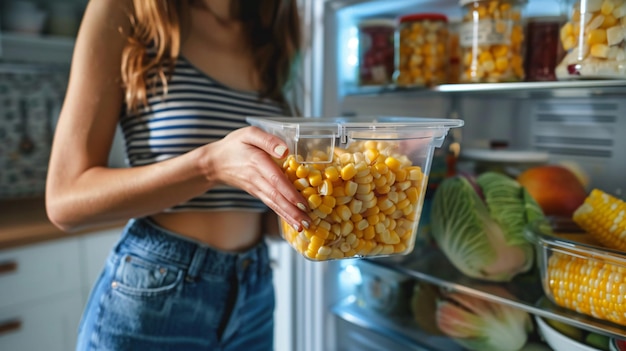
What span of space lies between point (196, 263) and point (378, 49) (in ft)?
1.87

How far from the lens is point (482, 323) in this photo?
2.81ft

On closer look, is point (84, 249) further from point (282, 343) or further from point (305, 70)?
point (305, 70)

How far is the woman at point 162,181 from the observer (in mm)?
711

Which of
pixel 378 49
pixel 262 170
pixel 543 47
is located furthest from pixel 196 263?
pixel 543 47

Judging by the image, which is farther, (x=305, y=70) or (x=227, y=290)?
(x=305, y=70)

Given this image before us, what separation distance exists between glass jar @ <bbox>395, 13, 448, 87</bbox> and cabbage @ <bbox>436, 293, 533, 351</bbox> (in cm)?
43

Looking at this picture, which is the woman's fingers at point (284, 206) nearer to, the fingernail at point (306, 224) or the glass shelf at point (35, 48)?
the fingernail at point (306, 224)

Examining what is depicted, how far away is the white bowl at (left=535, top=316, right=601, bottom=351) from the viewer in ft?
2.29

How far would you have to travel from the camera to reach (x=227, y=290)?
32.2 inches

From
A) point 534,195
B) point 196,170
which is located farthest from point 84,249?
point 534,195

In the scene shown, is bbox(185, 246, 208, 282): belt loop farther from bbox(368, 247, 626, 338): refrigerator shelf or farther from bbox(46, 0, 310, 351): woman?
bbox(368, 247, 626, 338): refrigerator shelf

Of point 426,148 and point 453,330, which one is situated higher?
point 426,148

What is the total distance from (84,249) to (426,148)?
58.2 inches

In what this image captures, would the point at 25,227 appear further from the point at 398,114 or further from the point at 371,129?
the point at 371,129
